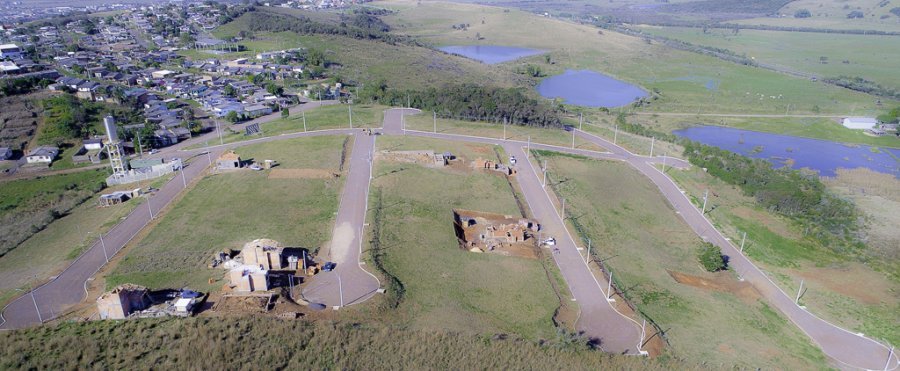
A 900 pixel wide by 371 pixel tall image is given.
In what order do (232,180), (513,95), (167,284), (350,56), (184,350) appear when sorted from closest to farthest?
(184,350)
(167,284)
(232,180)
(513,95)
(350,56)

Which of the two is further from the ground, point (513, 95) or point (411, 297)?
point (513, 95)

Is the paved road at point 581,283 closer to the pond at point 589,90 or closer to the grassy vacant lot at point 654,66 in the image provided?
the pond at point 589,90

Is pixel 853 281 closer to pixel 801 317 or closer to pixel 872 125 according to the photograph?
pixel 801 317

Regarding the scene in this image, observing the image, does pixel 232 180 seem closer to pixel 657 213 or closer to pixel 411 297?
pixel 411 297

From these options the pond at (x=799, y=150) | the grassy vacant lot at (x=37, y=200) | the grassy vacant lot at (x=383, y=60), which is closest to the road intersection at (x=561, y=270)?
the grassy vacant lot at (x=37, y=200)

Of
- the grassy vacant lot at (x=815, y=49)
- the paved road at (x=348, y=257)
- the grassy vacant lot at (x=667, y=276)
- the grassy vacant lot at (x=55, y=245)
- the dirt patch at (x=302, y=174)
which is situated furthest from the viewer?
the grassy vacant lot at (x=815, y=49)

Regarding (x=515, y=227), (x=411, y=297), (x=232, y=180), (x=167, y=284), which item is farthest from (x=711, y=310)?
(x=232, y=180)
